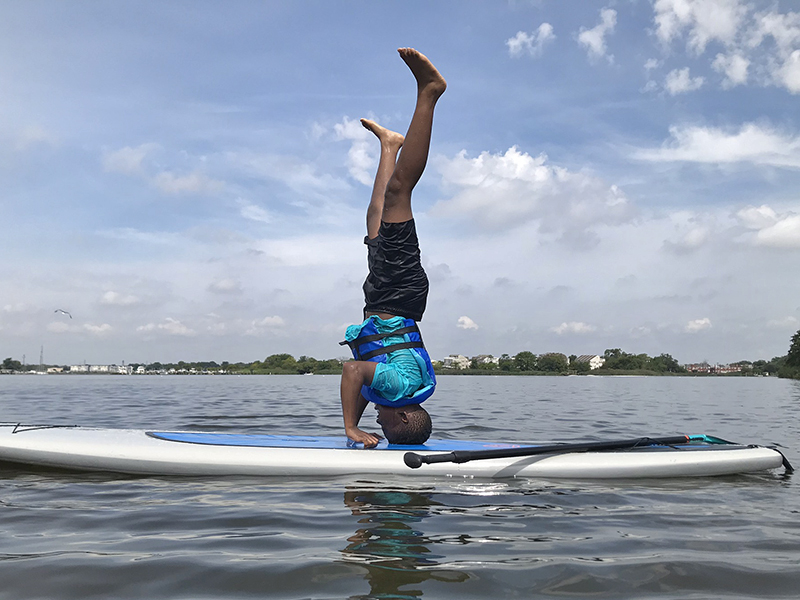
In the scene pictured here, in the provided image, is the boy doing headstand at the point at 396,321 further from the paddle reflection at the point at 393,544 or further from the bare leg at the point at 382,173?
the paddle reflection at the point at 393,544

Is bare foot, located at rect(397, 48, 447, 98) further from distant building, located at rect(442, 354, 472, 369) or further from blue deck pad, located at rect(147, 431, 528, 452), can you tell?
distant building, located at rect(442, 354, 472, 369)

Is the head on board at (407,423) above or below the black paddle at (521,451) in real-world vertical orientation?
above

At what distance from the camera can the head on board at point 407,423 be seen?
493 cm

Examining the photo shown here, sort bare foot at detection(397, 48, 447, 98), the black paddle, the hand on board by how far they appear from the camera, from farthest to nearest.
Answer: the hand on board → the black paddle → bare foot at detection(397, 48, 447, 98)

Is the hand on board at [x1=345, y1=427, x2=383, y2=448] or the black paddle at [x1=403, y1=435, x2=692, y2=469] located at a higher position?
the hand on board at [x1=345, y1=427, x2=383, y2=448]

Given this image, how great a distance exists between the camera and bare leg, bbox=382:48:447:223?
13.5ft

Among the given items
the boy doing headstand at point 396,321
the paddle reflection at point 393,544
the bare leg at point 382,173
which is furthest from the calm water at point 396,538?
the bare leg at point 382,173

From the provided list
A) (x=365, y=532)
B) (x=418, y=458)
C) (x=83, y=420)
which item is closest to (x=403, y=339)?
(x=418, y=458)

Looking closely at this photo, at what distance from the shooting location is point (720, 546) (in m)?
3.05

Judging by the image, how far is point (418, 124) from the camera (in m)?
4.18

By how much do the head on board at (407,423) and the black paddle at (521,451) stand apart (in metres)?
0.52

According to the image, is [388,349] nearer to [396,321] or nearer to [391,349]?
[391,349]

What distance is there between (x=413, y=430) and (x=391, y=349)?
28.5 inches

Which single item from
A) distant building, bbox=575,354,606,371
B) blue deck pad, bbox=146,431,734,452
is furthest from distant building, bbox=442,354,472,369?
blue deck pad, bbox=146,431,734,452
